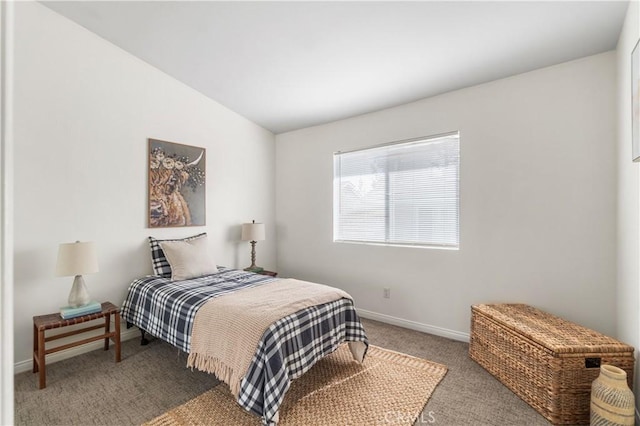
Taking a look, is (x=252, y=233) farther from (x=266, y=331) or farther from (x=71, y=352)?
(x=266, y=331)

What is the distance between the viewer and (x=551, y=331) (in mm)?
2105

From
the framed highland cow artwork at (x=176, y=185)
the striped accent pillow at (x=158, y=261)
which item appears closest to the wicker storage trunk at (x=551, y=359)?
the striped accent pillow at (x=158, y=261)

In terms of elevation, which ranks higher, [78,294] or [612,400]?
[78,294]

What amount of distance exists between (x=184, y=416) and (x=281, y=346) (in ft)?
2.50

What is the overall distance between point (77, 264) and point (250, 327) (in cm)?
164

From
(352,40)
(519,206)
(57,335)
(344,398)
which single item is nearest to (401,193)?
(519,206)

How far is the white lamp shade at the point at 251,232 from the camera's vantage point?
397cm

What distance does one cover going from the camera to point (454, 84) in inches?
116

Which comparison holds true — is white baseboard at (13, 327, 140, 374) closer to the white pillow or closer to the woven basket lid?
the white pillow

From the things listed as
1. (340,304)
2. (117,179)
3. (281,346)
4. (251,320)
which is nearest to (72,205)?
(117,179)

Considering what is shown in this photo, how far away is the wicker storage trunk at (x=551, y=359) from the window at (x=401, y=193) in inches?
40.8

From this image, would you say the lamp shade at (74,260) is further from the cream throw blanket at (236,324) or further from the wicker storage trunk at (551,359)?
the wicker storage trunk at (551,359)

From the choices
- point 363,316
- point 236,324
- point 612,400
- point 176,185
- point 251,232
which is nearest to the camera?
point 612,400

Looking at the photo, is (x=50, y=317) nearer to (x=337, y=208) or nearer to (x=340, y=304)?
(x=340, y=304)
